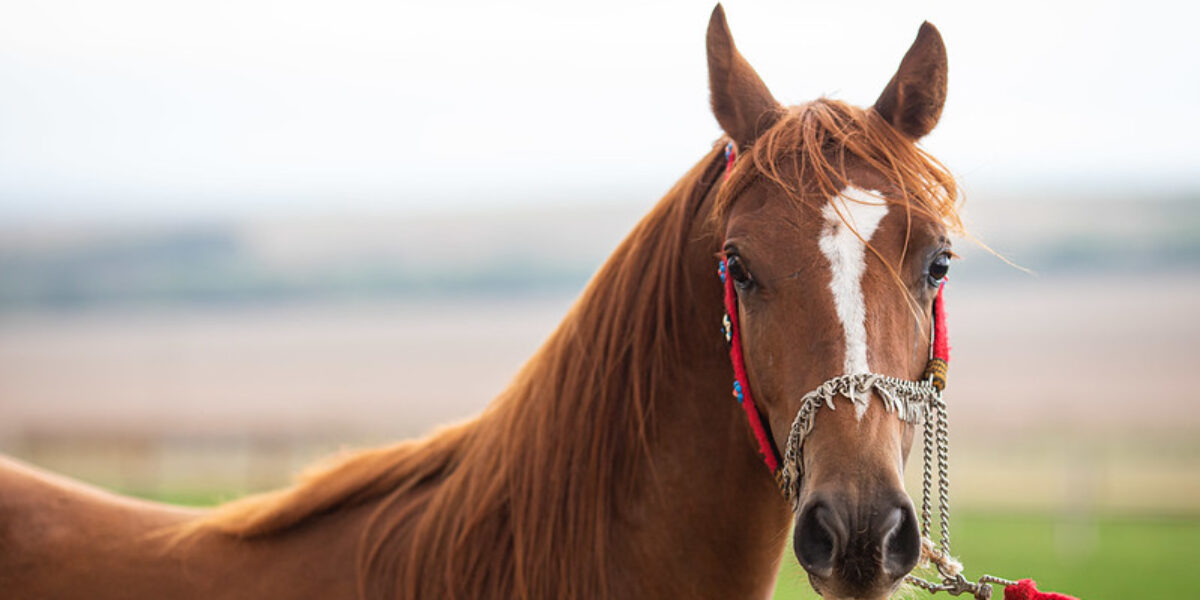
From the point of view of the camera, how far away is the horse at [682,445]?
2131 mm

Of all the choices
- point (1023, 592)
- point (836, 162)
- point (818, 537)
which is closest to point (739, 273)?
point (836, 162)

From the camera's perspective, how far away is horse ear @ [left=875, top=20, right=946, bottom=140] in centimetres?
249

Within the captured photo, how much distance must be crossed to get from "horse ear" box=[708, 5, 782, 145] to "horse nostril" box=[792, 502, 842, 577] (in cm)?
104

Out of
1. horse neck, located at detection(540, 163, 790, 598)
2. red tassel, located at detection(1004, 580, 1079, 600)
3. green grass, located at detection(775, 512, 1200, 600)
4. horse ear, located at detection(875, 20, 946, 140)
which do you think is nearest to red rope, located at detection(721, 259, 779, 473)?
horse neck, located at detection(540, 163, 790, 598)

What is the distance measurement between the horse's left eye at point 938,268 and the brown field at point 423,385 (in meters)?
15.2

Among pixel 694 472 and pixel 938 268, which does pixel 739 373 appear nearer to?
pixel 694 472

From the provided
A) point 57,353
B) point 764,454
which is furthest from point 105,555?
point 57,353

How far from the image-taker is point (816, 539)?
2.03m

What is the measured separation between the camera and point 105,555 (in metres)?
2.91

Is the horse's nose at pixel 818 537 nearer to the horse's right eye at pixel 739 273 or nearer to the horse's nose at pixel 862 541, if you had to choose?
the horse's nose at pixel 862 541

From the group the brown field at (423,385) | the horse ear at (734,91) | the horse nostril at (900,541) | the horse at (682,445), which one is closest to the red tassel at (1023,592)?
the horse at (682,445)

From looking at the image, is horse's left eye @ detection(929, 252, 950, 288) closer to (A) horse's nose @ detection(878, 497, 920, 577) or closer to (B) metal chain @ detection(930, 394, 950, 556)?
(B) metal chain @ detection(930, 394, 950, 556)

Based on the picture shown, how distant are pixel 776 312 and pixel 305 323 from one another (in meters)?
58.9

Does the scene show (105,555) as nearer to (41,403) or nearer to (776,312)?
(776,312)
